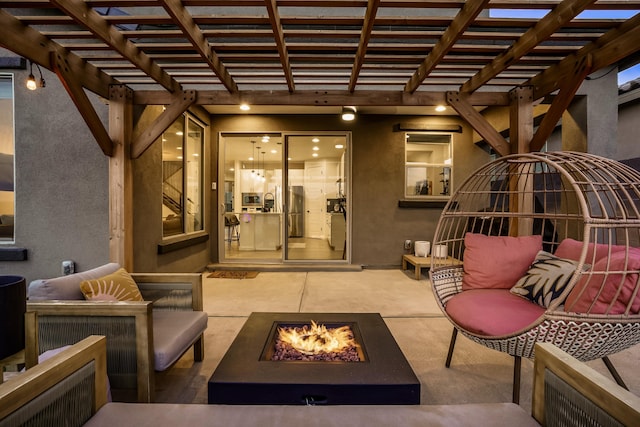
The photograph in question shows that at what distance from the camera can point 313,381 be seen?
1358mm

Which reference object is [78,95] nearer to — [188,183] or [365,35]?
[188,183]

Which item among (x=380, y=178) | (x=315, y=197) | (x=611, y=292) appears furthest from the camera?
(x=315, y=197)

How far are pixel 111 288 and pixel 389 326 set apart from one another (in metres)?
2.25

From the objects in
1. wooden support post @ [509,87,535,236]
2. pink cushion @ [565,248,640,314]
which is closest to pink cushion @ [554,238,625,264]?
pink cushion @ [565,248,640,314]

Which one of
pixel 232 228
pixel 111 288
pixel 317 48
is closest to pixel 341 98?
pixel 317 48

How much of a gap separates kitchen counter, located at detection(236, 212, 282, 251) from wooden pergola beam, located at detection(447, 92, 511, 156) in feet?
15.0

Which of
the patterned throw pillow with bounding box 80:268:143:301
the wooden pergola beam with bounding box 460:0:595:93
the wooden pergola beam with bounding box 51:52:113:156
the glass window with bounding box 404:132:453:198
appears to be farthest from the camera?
the glass window with bounding box 404:132:453:198

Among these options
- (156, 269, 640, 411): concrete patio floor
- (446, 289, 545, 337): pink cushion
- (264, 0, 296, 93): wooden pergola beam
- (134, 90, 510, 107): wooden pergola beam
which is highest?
(264, 0, 296, 93): wooden pergola beam

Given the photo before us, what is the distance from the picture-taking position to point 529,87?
3.37 metres

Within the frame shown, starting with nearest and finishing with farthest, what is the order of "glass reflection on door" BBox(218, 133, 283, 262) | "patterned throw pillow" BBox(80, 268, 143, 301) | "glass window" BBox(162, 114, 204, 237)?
"patterned throw pillow" BBox(80, 268, 143, 301)
"glass window" BBox(162, 114, 204, 237)
"glass reflection on door" BBox(218, 133, 283, 262)

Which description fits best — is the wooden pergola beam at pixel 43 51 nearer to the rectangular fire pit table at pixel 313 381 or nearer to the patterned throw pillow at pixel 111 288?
the patterned throw pillow at pixel 111 288

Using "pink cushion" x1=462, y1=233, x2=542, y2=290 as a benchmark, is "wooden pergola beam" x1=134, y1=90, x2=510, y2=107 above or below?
above

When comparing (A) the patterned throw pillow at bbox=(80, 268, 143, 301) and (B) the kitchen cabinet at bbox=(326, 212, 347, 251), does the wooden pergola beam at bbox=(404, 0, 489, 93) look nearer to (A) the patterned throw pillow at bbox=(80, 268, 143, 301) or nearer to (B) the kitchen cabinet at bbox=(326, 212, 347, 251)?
(A) the patterned throw pillow at bbox=(80, 268, 143, 301)

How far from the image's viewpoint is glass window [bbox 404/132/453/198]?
5.75 meters
